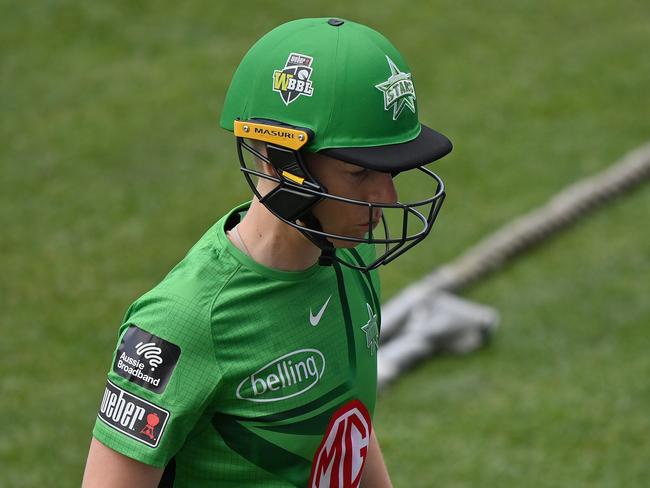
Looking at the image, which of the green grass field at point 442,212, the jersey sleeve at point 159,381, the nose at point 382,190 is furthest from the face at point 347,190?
the green grass field at point 442,212

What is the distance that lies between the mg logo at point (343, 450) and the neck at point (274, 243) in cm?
45

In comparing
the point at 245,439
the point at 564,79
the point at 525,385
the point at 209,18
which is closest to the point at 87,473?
the point at 245,439

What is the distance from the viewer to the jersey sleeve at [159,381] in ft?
9.75

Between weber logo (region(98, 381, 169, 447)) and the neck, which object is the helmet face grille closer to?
the neck

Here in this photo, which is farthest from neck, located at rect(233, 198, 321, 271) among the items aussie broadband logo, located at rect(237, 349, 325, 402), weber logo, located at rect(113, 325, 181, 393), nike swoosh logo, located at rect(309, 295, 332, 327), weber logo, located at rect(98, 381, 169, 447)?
weber logo, located at rect(98, 381, 169, 447)

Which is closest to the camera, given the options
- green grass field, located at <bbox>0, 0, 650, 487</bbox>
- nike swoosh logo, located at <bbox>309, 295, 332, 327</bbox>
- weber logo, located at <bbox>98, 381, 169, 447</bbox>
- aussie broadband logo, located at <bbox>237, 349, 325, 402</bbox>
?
weber logo, located at <bbox>98, 381, 169, 447</bbox>

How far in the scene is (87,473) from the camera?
118 inches

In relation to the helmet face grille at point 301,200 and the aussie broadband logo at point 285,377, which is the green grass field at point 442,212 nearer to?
the aussie broadband logo at point 285,377

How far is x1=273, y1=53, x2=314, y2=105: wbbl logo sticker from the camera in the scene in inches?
118

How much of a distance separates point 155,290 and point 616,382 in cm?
493

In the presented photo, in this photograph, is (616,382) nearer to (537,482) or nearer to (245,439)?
(537,482)

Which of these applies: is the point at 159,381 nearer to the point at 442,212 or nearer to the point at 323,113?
the point at 323,113

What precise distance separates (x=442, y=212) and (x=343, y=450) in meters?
6.70

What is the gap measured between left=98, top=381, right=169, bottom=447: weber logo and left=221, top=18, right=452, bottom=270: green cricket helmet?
58 centimetres
